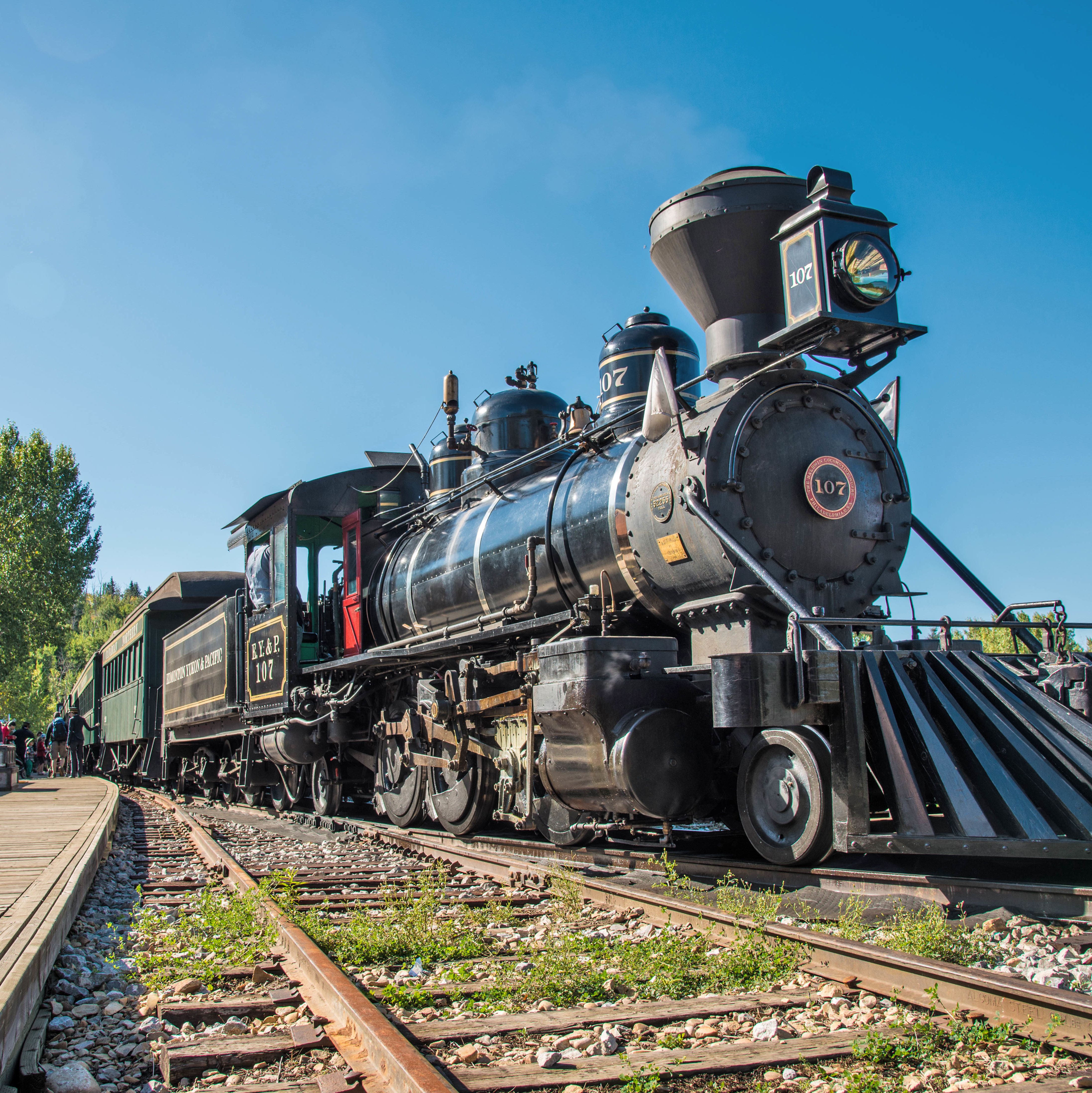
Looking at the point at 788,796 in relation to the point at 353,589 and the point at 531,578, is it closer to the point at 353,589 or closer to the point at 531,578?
the point at 531,578

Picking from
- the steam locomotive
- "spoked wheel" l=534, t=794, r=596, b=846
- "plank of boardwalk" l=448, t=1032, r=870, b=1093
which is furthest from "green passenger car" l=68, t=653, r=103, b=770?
"plank of boardwalk" l=448, t=1032, r=870, b=1093

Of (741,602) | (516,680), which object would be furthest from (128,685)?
(741,602)

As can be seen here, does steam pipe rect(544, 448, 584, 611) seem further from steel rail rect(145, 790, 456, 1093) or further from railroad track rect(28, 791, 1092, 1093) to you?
steel rail rect(145, 790, 456, 1093)

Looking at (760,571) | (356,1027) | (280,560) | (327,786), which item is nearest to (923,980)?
(356,1027)

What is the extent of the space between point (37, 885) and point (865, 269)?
4.83 meters

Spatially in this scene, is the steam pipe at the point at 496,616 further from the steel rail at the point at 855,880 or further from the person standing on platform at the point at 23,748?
the person standing on platform at the point at 23,748

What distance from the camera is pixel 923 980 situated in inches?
106

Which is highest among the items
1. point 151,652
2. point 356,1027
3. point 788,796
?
point 151,652

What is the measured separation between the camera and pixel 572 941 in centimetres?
347

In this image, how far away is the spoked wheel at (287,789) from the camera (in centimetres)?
1008

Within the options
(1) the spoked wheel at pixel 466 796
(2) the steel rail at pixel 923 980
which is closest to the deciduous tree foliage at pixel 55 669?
(1) the spoked wheel at pixel 466 796

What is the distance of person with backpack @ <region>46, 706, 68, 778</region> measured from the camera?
1973 centimetres

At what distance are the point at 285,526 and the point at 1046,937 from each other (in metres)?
7.86

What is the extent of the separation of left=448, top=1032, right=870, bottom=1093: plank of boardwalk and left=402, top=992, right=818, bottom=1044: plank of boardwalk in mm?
235
